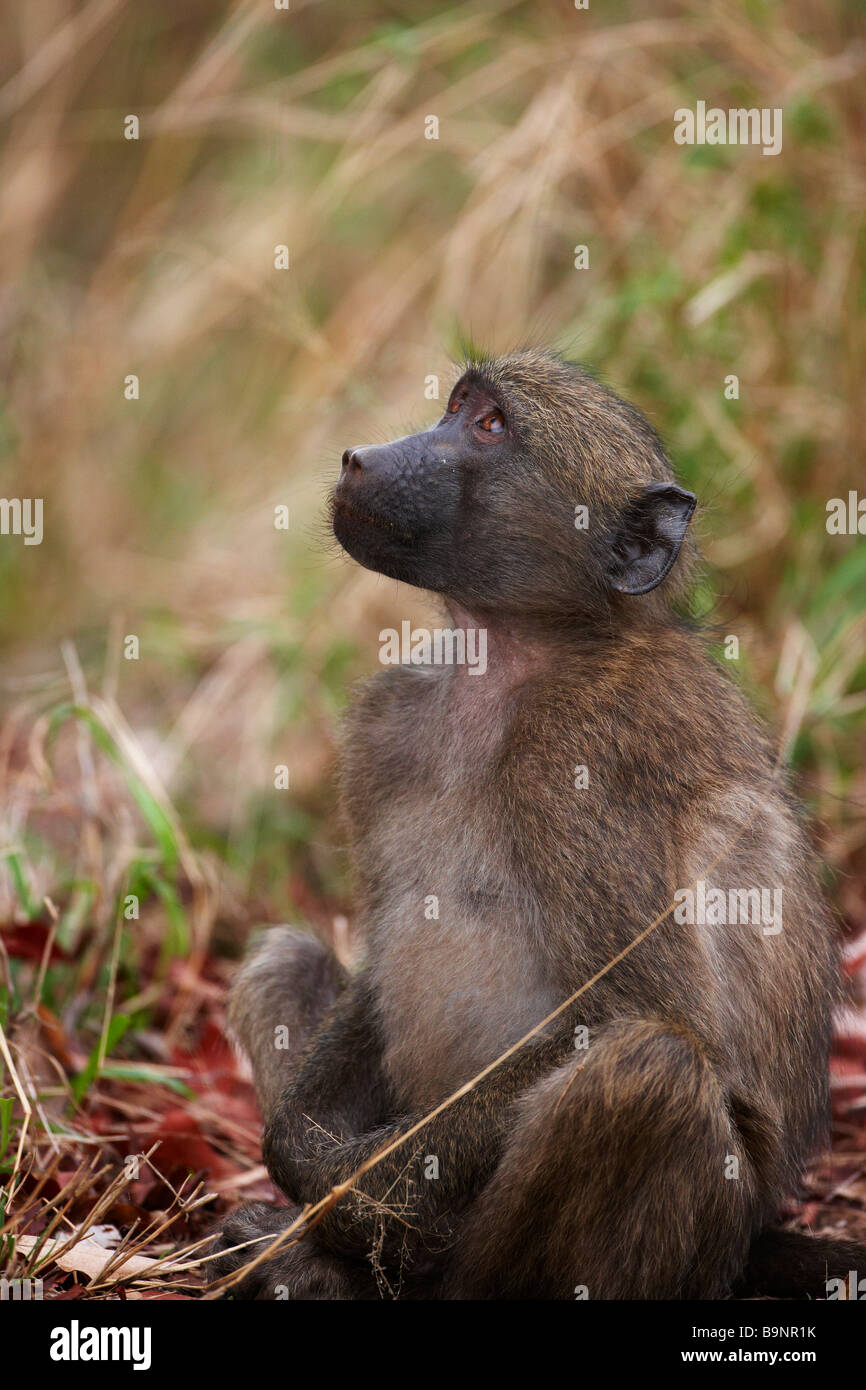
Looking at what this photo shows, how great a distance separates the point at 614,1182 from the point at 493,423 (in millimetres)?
1746

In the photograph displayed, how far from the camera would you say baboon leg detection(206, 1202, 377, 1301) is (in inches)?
128

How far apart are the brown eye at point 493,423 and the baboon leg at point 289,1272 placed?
72.4 inches

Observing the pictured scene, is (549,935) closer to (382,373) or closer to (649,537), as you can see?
(649,537)

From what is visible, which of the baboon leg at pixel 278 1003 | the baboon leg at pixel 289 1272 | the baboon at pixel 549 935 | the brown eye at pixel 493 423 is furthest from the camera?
Answer: the baboon leg at pixel 278 1003

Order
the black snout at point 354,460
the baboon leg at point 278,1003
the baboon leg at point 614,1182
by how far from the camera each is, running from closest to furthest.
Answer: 1. the baboon leg at point 614,1182
2. the black snout at point 354,460
3. the baboon leg at point 278,1003

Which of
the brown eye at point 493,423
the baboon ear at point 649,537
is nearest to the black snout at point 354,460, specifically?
the brown eye at point 493,423

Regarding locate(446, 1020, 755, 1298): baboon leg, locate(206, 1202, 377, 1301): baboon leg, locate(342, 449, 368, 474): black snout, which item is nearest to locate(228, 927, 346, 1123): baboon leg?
locate(206, 1202, 377, 1301): baboon leg

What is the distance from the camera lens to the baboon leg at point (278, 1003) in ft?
12.5

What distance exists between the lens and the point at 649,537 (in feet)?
11.8

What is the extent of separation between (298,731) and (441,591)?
110 inches

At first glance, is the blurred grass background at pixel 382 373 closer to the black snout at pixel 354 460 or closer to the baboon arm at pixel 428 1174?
the black snout at pixel 354 460

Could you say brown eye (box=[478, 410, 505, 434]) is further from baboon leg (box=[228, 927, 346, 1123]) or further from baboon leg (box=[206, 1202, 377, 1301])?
baboon leg (box=[206, 1202, 377, 1301])
